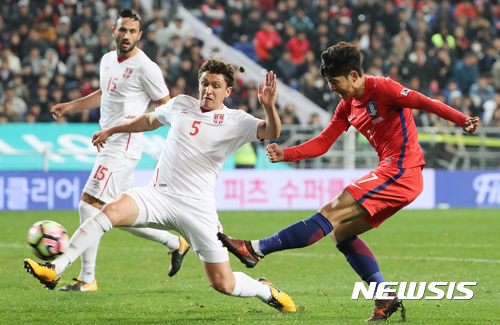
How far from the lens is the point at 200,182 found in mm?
5527

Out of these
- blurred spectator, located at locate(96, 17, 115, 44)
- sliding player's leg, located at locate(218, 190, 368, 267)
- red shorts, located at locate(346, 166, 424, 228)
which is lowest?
sliding player's leg, located at locate(218, 190, 368, 267)

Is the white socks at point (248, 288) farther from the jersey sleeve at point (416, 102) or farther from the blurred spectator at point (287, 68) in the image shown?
the blurred spectator at point (287, 68)

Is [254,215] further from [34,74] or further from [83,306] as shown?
[83,306]

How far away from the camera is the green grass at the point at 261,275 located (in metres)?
5.46

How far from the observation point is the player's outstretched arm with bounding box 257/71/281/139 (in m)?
5.05

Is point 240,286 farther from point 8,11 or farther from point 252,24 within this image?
point 252,24

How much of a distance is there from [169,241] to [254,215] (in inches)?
313

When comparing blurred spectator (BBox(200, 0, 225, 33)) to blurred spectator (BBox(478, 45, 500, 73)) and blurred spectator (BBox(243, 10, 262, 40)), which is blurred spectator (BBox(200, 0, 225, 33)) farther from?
blurred spectator (BBox(478, 45, 500, 73))

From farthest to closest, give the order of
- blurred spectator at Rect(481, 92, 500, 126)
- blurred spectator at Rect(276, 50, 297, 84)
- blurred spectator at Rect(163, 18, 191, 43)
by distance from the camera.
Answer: blurred spectator at Rect(276, 50, 297, 84) → blurred spectator at Rect(163, 18, 191, 43) → blurred spectator at Rect(481, 92, 500, 126)

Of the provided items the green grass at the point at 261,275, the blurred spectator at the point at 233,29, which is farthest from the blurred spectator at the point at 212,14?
the green grass at the point at 261,275

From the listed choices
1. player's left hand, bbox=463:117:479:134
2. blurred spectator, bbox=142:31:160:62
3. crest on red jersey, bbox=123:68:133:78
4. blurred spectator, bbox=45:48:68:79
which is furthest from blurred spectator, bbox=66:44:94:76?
player's left hand, bbox=463:117:479:134

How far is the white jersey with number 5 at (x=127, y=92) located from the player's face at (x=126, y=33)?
0.48ft

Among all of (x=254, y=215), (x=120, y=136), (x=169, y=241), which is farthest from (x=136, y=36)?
(x=254, y=215)

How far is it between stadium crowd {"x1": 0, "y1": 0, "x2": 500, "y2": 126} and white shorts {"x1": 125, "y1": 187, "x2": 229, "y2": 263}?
11540 mm
